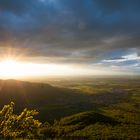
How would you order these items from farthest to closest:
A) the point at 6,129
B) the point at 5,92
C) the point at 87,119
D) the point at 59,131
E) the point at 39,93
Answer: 1. the point at 39,93
2. the point at 5,92
3. the point at 87,119
4. the point at 59,131
5. the point at 6,129

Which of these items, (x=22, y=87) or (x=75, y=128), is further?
(x=22, y=87)

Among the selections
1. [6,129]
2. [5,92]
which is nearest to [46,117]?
[5,92]

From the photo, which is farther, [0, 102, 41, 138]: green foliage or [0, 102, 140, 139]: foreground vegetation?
[0, 102, 140, 139]: foreground vegetation

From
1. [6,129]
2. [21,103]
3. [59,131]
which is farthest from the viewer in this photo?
[21,103]

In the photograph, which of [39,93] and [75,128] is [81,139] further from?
[39,93]

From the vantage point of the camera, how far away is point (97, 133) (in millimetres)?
63906

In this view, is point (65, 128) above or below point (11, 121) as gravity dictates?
below

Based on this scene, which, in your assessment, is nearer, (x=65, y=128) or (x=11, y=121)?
(x=11, y=121)

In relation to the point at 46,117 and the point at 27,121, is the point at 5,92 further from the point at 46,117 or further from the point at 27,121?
the point at 27,121

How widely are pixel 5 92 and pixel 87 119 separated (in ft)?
343

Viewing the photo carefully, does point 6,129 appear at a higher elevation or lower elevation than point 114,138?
higher

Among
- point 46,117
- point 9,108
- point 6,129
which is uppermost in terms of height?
point 9,108

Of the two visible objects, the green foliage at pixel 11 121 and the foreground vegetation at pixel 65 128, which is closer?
the green foliage at pixel 11 121

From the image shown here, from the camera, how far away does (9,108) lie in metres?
20.5
